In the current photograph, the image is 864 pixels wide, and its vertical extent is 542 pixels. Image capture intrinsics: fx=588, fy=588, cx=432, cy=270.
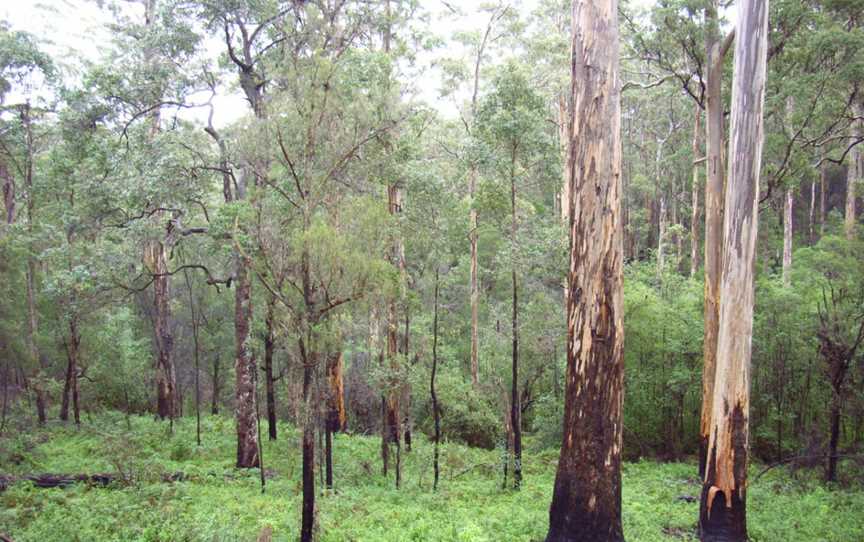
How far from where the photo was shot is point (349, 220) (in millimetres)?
7438

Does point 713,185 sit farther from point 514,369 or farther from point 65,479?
point 65,479

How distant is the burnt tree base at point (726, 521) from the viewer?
675 cm

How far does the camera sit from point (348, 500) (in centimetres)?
980

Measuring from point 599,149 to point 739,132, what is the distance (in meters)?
2.16

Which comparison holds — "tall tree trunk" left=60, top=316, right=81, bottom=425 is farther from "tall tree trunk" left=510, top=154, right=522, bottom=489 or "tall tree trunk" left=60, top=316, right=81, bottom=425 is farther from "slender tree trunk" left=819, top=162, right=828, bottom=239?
"slender tree trunk" left=819, top=162, right=828, bottom=239

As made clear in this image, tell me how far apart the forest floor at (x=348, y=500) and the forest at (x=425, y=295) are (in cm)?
8

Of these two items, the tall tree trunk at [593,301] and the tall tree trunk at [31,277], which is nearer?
the tall tree trunk at [593,301]

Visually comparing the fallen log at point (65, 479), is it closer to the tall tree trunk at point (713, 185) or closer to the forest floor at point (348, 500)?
the forest floor at point (348, 500)

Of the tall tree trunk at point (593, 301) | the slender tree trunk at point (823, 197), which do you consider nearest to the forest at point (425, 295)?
the tall tree trunk at point (593, 301)

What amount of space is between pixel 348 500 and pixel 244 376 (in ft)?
12.2

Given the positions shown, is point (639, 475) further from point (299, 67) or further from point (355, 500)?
point (299, 67)

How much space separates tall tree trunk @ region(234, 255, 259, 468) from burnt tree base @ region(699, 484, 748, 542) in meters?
8.54

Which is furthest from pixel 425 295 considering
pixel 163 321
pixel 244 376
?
pixel 244 376

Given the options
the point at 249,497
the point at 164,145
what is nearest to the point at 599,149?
the point at 249,497
